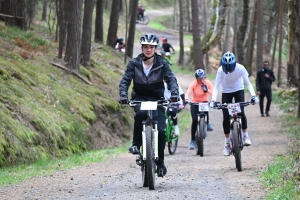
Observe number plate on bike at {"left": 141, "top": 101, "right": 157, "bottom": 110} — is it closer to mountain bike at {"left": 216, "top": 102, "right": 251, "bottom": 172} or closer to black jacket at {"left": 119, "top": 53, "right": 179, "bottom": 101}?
black jacket at {"left": 119, "top": 53, "right": 179, "bottom": 101}

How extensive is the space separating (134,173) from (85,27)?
12.8m

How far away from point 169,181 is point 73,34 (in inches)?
434

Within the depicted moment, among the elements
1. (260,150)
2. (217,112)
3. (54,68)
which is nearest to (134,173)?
(260,150)

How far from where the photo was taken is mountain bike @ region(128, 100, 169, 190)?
348 inches

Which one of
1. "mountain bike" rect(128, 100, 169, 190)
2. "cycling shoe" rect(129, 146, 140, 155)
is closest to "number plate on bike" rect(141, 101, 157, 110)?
"mountain bike" rect(128, 100, 169, 190)

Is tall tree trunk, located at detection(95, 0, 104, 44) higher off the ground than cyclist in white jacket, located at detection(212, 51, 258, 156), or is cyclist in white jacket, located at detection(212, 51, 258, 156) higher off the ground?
tall tree trunk, located at detection(95, 0, 104, 44)

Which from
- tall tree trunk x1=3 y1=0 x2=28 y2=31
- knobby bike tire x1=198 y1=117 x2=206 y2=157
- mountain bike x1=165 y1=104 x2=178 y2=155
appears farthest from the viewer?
tall tree trunk x1=3 y1=0 x2=28 y2=31

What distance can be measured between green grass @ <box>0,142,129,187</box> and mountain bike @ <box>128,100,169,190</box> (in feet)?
8.51

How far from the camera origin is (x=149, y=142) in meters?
8.86

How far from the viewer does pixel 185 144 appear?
746 inches

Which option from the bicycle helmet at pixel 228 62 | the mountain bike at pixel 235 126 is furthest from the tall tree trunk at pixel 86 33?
the mountain bike at pixel 235 126

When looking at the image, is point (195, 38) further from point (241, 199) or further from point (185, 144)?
point (241, 199)

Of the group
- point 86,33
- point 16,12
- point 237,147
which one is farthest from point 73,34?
point 237,147

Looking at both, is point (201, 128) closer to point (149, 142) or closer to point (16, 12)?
point (149, 142)
